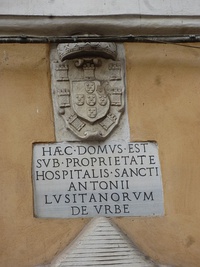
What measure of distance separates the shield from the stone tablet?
15 centimetres

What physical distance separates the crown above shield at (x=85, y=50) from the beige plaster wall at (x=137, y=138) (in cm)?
11

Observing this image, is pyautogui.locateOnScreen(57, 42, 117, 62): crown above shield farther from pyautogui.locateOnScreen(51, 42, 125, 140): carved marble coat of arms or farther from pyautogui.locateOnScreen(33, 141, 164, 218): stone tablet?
pyautogui.locateOnScreen(33, 141, 164, 218): stone tablet

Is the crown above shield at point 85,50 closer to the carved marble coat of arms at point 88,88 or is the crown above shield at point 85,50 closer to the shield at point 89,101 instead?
the carved marble coat of arms at point 88,88

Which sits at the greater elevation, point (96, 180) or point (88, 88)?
point (88, 88)

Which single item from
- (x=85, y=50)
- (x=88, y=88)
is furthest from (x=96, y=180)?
(x=85, y=50)

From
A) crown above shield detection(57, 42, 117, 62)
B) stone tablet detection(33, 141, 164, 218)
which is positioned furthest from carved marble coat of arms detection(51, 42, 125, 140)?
stone tablet detection(33, 141, 164, 218)

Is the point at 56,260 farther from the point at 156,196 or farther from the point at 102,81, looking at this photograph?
the point at 102,81

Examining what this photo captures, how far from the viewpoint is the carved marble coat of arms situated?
511 centimetres

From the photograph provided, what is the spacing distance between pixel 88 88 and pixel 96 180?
48 cm

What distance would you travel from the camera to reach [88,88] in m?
5.15

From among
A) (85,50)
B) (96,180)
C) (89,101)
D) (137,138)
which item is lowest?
(96,180)

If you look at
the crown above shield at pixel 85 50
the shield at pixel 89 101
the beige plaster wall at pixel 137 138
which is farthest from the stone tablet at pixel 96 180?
the crown above shield at pixel 85 50

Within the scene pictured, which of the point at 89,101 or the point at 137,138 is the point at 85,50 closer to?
the point at 89,101

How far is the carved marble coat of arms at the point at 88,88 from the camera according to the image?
16.8 ft
